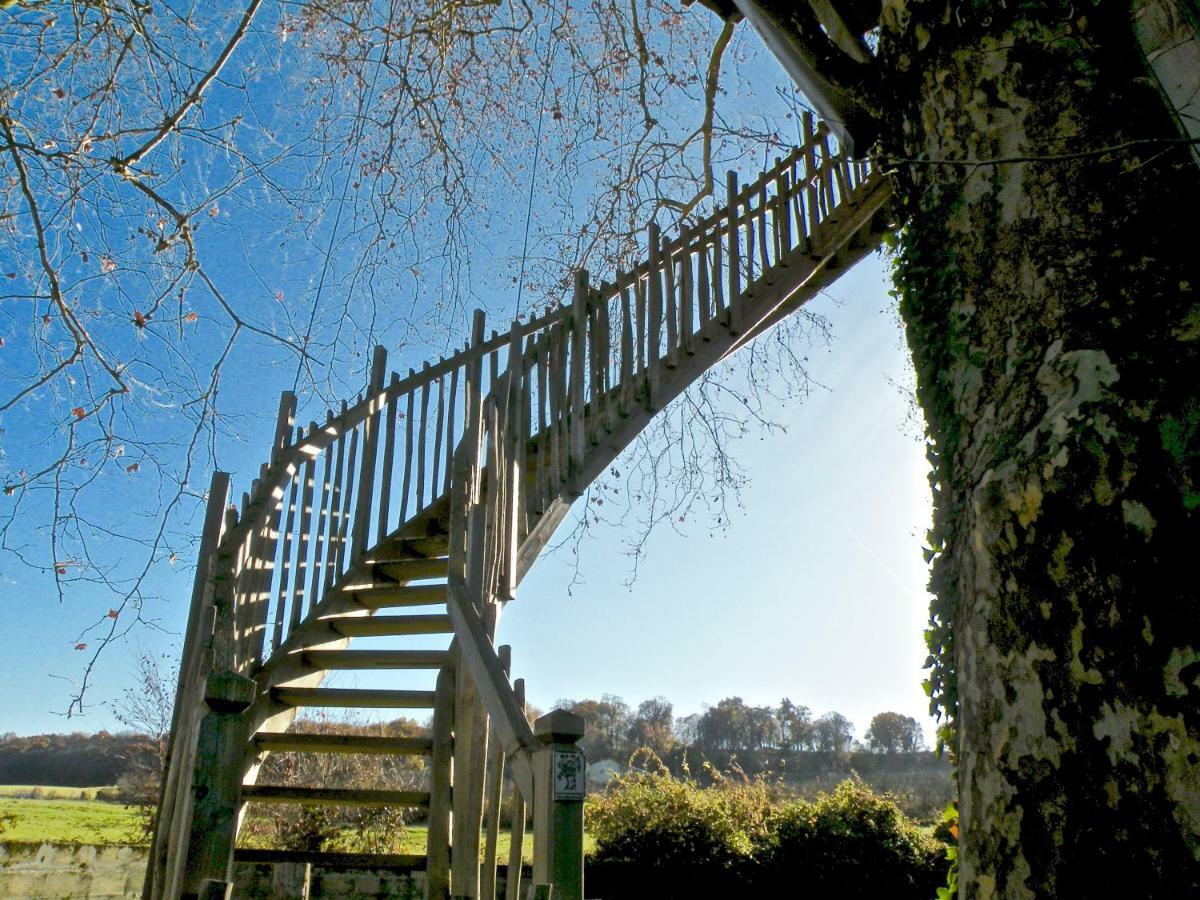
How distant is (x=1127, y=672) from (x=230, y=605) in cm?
401

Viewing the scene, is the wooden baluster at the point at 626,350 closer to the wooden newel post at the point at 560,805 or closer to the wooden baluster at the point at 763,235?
the wooden baluster at the point at 763,235

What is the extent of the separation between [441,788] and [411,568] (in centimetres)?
157

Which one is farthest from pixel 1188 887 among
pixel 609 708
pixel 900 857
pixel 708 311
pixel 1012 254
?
pixel 609 708

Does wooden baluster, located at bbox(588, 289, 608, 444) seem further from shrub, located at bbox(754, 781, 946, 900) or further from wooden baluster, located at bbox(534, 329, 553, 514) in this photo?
shrub, located at bbox(754, 781, 946, 900)

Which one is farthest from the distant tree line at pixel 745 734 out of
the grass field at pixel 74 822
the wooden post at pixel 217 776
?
the wooden post at pixel 217 776

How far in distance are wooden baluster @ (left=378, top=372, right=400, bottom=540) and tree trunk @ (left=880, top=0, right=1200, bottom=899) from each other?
3.83 meters

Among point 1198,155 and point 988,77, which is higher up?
point 988,77

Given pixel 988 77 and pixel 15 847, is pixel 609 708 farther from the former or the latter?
pixel 988 77

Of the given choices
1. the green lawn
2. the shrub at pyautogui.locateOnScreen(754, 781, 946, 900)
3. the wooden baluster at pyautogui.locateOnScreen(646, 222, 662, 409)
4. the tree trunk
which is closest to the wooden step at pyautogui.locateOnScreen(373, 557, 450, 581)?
the wooden baluster at pyautogui.locateOnScreen(646, 222, 662, 409)

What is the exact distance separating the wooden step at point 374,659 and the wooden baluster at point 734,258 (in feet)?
10.2

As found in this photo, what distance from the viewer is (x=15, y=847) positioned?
33.8 feet

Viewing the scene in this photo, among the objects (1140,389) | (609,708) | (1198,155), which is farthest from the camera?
(609,708)

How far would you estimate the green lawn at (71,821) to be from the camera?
45.5ft

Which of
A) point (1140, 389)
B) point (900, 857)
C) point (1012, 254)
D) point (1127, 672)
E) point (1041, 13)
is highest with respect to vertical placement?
point (1041, 13)
